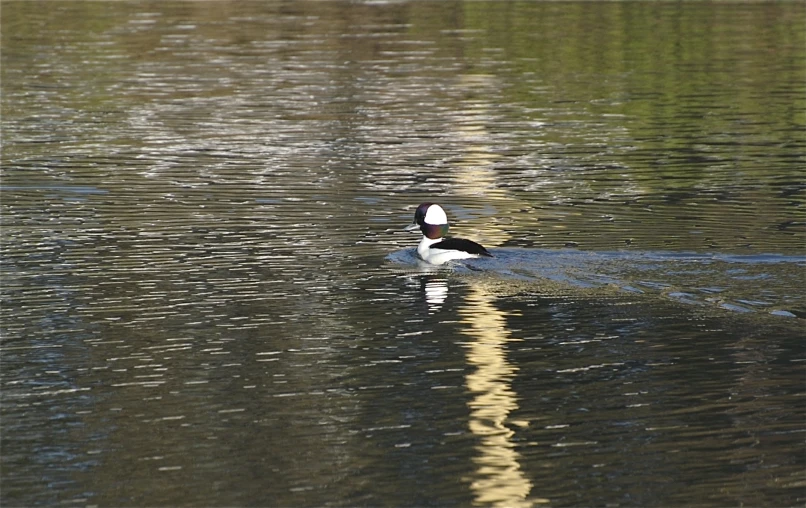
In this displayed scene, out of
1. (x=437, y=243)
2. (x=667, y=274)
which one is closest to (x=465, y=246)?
(x=437, y=243)

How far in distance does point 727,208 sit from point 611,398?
8995 mm

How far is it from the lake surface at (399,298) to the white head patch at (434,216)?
528 millimetres

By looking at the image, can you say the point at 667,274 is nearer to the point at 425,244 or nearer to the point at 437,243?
the point at 437,243

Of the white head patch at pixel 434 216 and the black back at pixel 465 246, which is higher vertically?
the white head patch at pixel 434 216

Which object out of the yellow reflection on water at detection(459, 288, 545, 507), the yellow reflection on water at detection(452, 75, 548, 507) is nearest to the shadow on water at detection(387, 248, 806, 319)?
the yellow reflection on water at detection(452, 75, 548, 507)

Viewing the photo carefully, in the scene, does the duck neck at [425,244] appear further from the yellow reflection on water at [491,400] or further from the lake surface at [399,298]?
the yellow reflection on water at [491,400]

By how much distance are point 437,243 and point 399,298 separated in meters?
1.86

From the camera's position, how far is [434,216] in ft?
59.8

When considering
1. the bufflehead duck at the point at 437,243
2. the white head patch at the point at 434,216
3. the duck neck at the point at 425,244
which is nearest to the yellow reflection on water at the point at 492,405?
the bufflehead duck at the point at 437,243

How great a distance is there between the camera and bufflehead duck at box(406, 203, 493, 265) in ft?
56.9

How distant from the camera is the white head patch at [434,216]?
59.7ft

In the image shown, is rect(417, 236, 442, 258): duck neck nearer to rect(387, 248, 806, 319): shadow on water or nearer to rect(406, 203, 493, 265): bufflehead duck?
rect(406, 203, 493, 265): bufflehead duck

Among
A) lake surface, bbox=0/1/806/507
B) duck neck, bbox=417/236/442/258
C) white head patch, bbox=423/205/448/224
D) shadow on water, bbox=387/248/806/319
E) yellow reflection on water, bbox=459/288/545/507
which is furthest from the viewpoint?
white head patch, bbox=423/205/448/224

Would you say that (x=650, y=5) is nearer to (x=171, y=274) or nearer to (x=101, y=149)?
(x=101, y=149)
